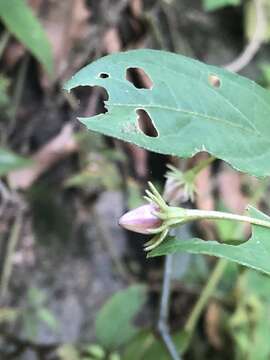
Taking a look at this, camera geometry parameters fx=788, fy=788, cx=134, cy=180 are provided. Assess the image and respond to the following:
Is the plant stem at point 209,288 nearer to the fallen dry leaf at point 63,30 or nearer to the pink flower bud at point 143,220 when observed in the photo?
the fallen dry leaf at point 63,30

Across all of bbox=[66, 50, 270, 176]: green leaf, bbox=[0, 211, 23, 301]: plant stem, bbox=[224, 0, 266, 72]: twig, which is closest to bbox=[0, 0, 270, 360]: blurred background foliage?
bbox=[0, 211, 23, 301]: plant stem

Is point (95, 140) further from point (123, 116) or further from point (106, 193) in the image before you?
point (123, 116)

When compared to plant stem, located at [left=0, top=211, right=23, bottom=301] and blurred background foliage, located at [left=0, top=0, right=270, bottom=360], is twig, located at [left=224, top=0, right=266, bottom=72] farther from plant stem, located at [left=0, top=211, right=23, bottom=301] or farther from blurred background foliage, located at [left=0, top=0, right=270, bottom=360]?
plant stem, located at [left=0, top=211, right=23, bottom=301]

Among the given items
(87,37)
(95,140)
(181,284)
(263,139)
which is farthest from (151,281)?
(263,139)

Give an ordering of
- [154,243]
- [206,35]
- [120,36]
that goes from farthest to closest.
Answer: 1. [206,35]
2. [120,36]
3. [154,243]

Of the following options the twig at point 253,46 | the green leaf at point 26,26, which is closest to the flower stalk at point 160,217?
the green leaf at point 26,26

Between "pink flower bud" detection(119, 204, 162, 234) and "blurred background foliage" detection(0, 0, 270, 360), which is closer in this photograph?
"pink flower bud" detection(119, 204, 162, 234)

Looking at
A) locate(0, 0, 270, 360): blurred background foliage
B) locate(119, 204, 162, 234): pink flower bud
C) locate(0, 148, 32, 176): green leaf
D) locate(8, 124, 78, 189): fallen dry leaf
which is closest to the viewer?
locate(119, 204, 162, 234): pink flower bud

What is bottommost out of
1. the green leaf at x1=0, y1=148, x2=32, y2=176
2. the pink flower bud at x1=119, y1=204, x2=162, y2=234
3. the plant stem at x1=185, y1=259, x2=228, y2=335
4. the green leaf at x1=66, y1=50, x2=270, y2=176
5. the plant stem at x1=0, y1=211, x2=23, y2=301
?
the plant stem at x1=185, y1=259, x2=228, y2=335

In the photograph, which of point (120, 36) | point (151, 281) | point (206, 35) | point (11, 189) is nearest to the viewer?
point (11, 189)
